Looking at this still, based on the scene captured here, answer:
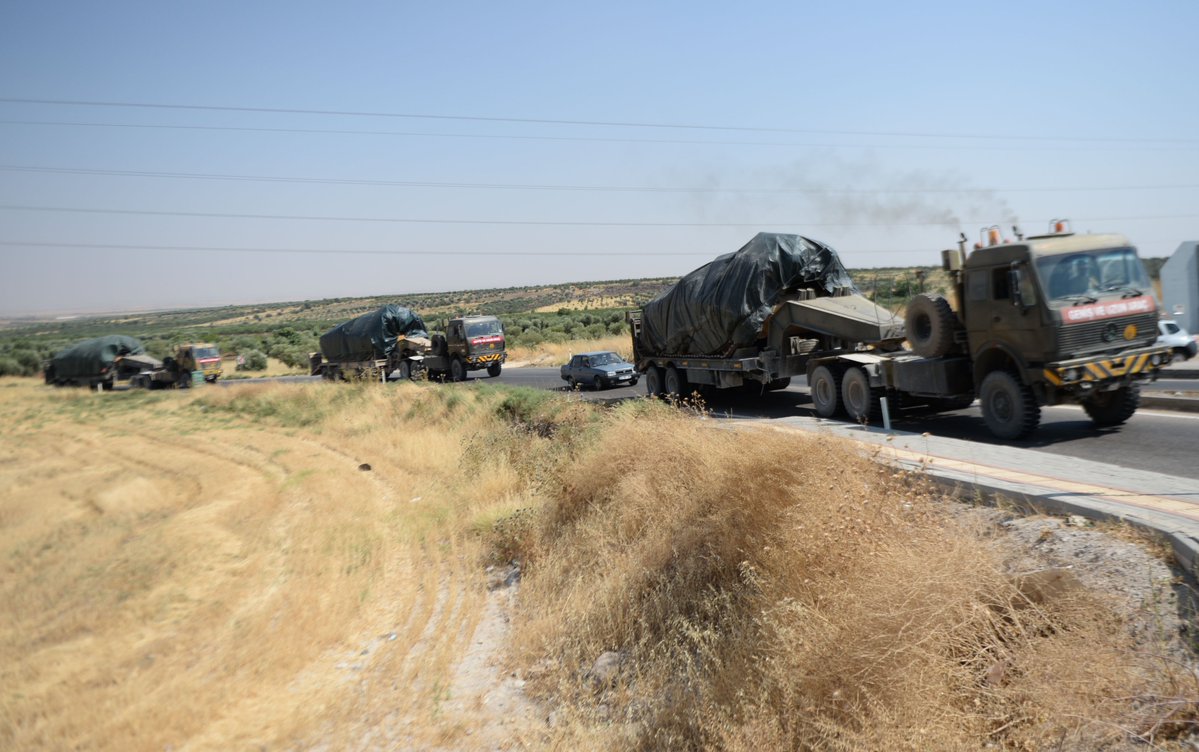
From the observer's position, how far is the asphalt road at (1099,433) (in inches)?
378

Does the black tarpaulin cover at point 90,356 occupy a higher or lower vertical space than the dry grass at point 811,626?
higher

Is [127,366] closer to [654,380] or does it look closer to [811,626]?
[654,380]

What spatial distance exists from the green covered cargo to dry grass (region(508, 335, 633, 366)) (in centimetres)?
2174

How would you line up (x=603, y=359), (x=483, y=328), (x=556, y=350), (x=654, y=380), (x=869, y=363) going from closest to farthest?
(x=869, y=363) → (x=654, y=380) → (x=603, y=359) → (x=483, y=328) → (x=556, y=350)

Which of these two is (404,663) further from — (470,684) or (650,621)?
(650,621)

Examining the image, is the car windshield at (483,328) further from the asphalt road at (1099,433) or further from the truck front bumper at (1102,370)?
the truck front bumper at (1102,370)

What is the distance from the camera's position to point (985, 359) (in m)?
12.1

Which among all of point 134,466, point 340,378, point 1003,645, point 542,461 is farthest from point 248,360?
point 1003,645

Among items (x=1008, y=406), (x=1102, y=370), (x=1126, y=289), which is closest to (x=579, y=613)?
(x=1008, y=406)

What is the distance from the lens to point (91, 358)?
44250mm

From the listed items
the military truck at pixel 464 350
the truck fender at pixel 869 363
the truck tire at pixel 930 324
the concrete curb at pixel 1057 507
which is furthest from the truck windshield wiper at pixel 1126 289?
the military truck at pixel 464 350

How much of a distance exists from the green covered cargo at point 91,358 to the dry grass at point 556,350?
71.3 feet

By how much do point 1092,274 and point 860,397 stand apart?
4.09 m

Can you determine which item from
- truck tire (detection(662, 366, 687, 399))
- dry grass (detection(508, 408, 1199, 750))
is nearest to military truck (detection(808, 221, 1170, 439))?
dry grass (detection(508, 408, 1199, 750))
